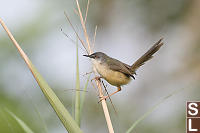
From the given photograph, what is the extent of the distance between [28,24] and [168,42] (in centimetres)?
367

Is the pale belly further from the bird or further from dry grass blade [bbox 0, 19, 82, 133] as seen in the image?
dry grass blade [bbox 0, 19, 82, 133]

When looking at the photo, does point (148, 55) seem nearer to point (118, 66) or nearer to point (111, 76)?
point (118, 66)

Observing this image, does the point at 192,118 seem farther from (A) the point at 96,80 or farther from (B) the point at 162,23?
(B) the point at 162,23

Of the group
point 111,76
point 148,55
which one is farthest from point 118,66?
point 148,55

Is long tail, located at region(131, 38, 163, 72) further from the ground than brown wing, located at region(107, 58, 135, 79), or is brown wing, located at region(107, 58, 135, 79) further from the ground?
long tail, located at region(131, 38, 163, 72)

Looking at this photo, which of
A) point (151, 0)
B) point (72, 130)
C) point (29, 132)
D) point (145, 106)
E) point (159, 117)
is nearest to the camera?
point (72, 130)

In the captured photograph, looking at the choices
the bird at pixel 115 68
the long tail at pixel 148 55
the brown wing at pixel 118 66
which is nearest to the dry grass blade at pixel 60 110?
the bird at pixel 115 68

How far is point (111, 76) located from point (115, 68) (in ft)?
0.41

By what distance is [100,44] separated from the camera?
748 centimetres

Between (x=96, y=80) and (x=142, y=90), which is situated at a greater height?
(x=142, y=90)

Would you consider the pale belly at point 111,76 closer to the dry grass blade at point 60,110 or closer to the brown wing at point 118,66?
the brown wing at point 118,66

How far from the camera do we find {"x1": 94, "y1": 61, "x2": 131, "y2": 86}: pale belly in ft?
10.0

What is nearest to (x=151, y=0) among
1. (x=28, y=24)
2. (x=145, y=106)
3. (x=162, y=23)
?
(x=162, y=23)

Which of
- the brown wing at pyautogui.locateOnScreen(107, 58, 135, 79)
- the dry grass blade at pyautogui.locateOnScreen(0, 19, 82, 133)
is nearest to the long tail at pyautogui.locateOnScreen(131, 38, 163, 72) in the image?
the brown wing at pyautogui.locateOnScreen(107, 58, 135, 79)
